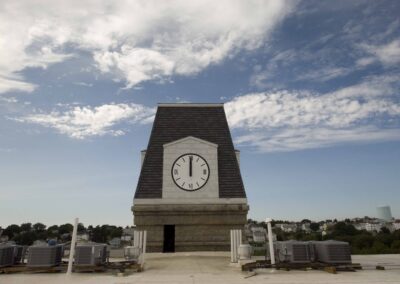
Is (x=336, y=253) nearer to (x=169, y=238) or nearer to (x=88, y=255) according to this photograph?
(x=88, y=255)

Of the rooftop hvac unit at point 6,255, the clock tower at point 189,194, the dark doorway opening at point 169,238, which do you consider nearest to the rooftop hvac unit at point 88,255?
the rooftop hvac unit at point 6,255

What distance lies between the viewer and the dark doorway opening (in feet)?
82.6

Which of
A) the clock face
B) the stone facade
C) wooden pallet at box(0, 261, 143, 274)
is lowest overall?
wooden pallet at box(0, 261, 143, 274)

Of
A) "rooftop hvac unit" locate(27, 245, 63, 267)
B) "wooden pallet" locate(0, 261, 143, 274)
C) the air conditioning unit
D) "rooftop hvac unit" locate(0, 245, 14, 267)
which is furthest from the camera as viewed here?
the air conditioning unit

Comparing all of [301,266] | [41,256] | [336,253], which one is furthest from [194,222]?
[336,253]

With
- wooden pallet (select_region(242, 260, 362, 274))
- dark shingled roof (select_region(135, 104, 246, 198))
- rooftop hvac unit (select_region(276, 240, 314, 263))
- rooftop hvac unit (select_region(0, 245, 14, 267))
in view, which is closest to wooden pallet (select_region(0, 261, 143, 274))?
rooftop hvac unit (select_region(0, 245, 14, 267))

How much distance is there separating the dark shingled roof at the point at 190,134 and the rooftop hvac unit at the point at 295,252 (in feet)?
35.9

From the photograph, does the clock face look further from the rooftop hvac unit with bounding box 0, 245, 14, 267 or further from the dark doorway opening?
the rooftop hvac unit with bounding box 0, 245, 14, 267

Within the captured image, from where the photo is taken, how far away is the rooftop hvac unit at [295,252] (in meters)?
14.4

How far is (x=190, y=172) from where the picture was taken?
85.8 feet

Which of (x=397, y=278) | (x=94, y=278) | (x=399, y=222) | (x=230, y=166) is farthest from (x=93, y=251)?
(x=399, y=222)

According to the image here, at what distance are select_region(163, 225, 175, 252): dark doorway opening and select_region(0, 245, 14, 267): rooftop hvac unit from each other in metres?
12.0

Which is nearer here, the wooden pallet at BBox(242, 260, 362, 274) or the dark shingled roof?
the wooden pallet at BBox(242, 260, 362, 274)

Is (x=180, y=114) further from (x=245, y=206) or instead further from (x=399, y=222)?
(x=399, y=222)
